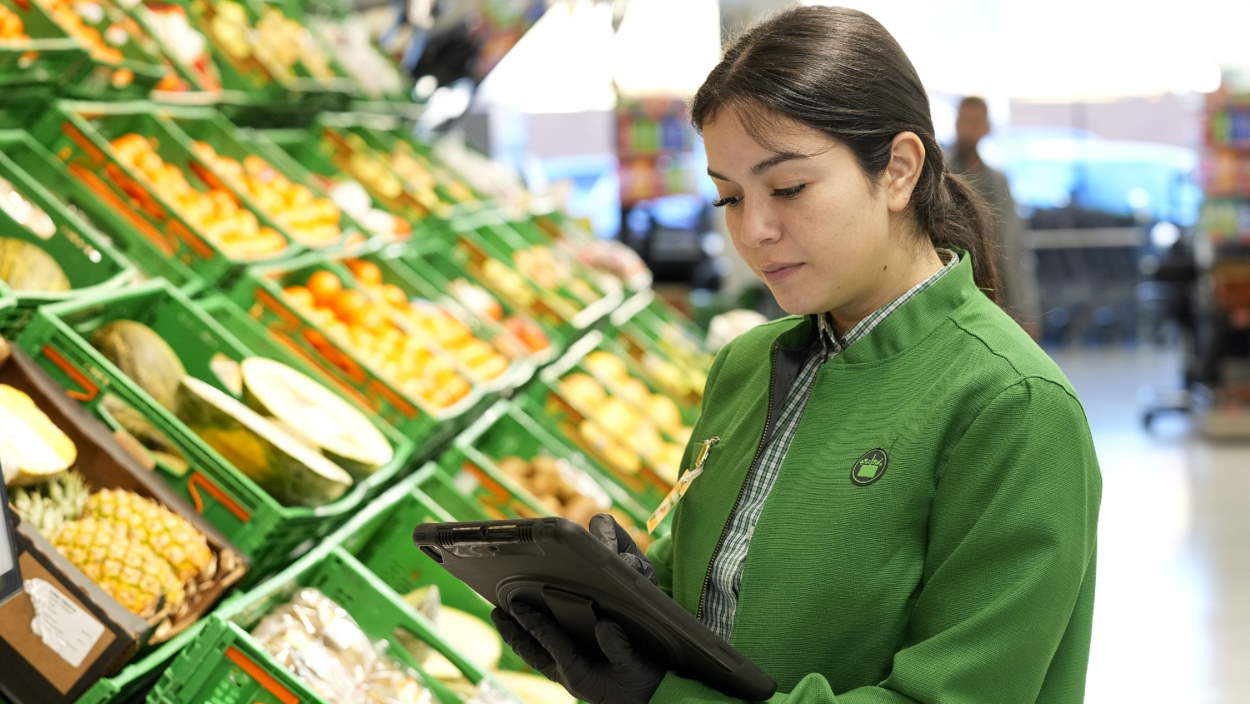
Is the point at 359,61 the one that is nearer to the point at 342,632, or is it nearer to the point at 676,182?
the point at 342,632

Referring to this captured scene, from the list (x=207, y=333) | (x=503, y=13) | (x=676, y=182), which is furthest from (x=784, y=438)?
(x=676, y=182)

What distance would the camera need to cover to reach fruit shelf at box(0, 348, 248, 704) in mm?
1792

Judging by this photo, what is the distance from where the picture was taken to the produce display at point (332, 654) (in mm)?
2168

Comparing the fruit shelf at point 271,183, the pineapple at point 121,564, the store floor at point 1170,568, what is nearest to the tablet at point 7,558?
the pineapple at point 121,564

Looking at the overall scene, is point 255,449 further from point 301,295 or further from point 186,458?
point 301,295

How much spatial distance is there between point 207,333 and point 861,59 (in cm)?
148

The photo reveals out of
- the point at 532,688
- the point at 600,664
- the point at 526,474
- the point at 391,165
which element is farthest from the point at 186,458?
the point at 391,165

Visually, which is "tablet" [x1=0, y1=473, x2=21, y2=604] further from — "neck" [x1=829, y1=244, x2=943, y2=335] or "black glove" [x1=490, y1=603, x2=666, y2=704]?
"neck" [x1=829, y1=244, x2=943, y2=335]

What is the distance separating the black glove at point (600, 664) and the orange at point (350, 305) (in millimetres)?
1969

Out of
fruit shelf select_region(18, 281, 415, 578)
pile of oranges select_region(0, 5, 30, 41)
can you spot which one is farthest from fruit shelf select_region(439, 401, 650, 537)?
pile of oranges select_region(0, 5, 30, 41)

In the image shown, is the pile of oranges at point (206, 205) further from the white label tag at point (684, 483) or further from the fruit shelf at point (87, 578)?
the white label tag at point (684, 483)

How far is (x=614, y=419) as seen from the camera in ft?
13.6

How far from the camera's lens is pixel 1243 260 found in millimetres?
9234

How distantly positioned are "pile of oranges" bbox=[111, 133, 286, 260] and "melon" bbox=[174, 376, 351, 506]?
78 cm
